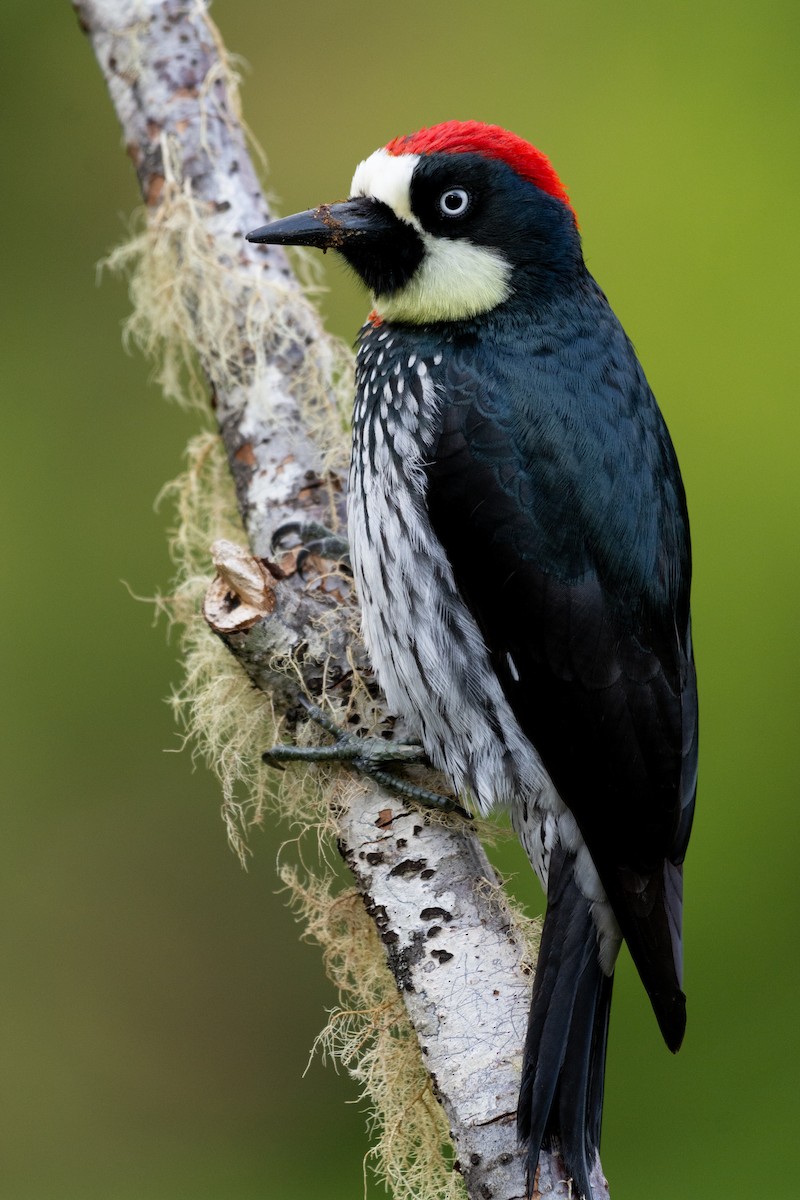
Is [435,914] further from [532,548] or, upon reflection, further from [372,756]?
[532,548]

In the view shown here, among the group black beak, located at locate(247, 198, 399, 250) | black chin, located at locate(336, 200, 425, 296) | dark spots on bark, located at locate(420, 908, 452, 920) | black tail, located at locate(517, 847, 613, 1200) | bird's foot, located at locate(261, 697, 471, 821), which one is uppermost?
black beak, located at locate(247, 198, 399, 250)

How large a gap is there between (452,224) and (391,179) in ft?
0.34

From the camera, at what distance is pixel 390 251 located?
187 centimetres

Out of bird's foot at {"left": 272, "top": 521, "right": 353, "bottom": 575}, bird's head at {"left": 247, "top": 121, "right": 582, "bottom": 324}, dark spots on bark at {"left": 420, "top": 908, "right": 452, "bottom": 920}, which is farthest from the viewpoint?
bird's foot at {"left": 272, "top": 521, "right": 353, "bottom": 575}

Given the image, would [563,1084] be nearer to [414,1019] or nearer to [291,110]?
[414,1019]

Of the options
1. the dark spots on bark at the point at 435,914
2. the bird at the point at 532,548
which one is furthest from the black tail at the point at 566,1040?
the dark spots on bark at the point at 435,914

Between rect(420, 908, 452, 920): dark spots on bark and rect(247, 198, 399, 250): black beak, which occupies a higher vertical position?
rect(247, 198, 399, 250): black beak

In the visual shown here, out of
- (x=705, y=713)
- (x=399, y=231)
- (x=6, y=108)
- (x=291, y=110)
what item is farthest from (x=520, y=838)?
(x=6, y=108)

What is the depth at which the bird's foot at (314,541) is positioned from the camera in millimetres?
1956

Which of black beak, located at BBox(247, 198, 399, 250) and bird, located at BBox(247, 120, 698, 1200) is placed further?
black beak, located at BBox(247, 198, 399, 250)

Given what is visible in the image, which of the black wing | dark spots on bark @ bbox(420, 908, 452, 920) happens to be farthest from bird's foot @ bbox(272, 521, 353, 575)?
dark spots on bark @ bbox(420, 908, 452, 920)

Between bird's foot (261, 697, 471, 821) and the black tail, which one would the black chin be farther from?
the black tail

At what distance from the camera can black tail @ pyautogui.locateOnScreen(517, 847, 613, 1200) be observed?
1459 millimetres

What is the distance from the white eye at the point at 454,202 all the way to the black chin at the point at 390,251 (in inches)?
2.1
